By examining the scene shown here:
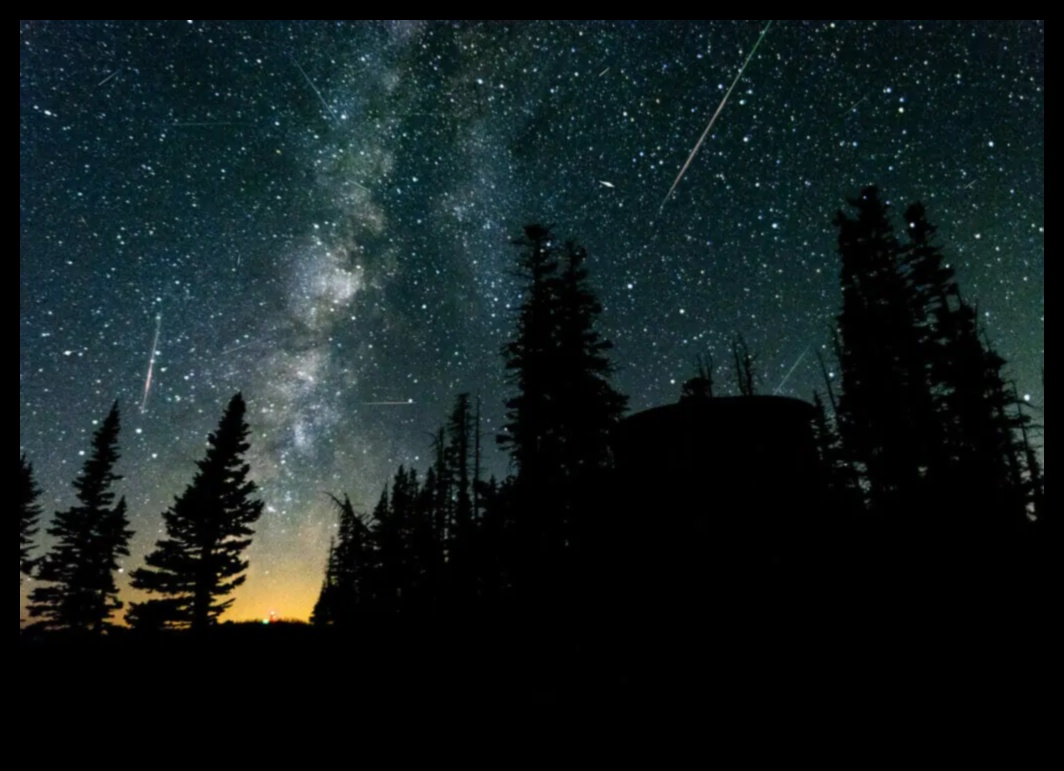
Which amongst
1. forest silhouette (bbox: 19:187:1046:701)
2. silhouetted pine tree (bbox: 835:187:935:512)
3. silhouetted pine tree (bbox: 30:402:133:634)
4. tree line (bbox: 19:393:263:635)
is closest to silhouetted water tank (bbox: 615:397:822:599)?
forest silhouette (bbox: 19:187:1046:701)

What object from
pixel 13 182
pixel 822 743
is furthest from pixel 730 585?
pixel 13 182

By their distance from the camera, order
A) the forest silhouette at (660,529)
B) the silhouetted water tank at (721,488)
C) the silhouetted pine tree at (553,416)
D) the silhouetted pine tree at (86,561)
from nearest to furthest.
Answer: the forest silhouette at (660,529) < the silhouetted water tank at (721,488) < the silhouetted pine tree at (553,416) < the silhouetted pine tree at (86,561)

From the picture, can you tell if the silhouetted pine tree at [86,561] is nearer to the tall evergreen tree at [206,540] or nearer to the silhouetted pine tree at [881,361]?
the tall evergreen tree at [206,540]

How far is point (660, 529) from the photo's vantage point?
45.1ft

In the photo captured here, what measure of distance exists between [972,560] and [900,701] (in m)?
8.55

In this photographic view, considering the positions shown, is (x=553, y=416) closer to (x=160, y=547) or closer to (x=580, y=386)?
(x=580, y=386)

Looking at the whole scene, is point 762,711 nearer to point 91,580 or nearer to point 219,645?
point 219,645

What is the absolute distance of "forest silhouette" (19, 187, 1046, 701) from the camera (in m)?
8.66

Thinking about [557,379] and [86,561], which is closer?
[557,379]

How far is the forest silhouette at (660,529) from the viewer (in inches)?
341

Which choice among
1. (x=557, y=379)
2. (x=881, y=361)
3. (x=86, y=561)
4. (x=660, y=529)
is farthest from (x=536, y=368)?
(x=86, y=561)

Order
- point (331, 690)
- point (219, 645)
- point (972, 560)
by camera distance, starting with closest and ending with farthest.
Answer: point (331, 690), point (219, 645), point (972, 560)

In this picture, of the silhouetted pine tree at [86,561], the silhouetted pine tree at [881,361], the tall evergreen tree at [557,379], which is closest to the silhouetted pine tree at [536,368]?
the tall evergreen tree at [557,379]

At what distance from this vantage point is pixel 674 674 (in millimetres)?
7203
